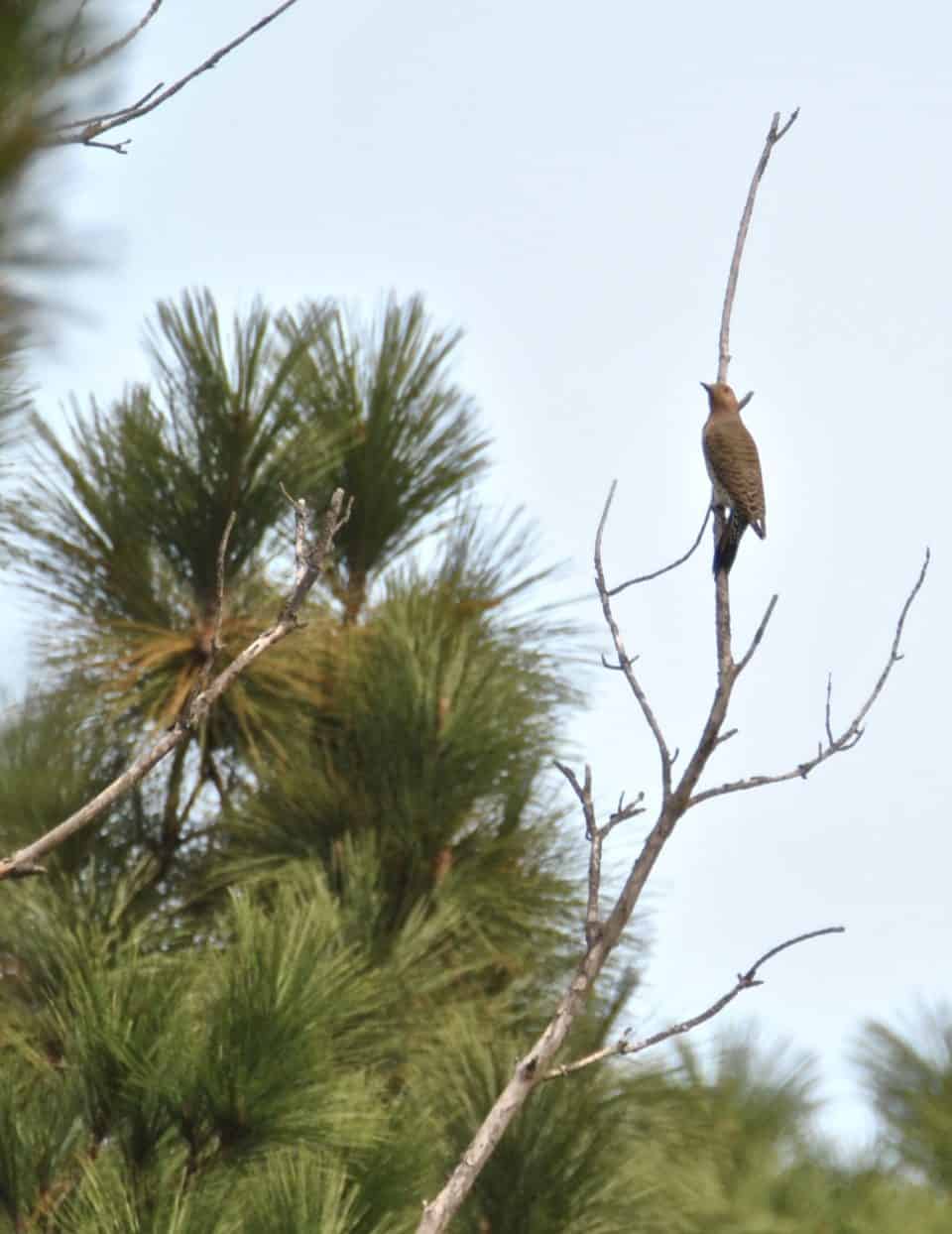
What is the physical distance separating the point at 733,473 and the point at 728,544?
0.56 ft

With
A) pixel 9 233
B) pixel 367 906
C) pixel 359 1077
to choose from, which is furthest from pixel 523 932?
pixel 9 233

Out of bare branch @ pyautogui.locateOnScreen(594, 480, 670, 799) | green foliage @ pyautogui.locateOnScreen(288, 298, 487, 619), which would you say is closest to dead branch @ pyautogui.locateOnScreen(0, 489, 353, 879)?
bare branch @ pyautogui.locateOnScreen(594, 480, 670, 799)

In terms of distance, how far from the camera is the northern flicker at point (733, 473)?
256 centimetres

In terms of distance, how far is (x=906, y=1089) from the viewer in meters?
5.38

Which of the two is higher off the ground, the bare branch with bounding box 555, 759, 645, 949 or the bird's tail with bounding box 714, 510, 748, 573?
the bird's tail with bounding box 714, 510, 748, 573

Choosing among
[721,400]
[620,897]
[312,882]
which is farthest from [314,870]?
[620,897]

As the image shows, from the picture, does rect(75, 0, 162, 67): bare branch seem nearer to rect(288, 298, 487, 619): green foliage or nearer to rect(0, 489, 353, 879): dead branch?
rect(0, 489, 353, 879): dead branch

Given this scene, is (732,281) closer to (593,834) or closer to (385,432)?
(593,834)

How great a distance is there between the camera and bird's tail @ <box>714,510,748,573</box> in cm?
243

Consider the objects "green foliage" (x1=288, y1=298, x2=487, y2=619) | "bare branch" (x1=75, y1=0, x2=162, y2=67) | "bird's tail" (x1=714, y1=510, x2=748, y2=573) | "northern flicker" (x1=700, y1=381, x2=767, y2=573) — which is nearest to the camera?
"bare branch" (x1=75, y1=0, x2=162, y2=67)

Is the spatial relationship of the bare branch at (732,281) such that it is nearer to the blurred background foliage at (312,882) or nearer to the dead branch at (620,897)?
the dead branch at (620,897)

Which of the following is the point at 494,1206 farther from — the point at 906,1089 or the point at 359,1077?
the point at 906,1089

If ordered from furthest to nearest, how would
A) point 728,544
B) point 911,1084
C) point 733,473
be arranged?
point 911,1084
point 733,473
point 728,544

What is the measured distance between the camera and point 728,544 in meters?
2.50
